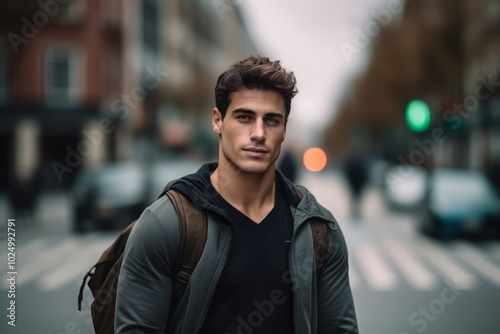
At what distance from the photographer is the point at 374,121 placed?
147 ft

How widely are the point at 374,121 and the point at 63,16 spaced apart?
855 inches

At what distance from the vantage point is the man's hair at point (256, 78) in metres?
2.32

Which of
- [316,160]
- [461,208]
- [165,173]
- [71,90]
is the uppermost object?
[71,90]

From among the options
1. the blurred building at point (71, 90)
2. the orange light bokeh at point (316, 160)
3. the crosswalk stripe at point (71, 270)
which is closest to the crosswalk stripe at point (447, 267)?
the crosswalk stripe at point (71, 270)

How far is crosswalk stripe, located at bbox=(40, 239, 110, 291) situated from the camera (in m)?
9.56

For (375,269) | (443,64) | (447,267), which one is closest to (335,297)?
(375,269)

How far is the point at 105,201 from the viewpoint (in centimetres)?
1587

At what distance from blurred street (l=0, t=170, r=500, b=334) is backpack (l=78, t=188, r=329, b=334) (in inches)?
183

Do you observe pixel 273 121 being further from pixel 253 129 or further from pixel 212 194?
pixel 212 194

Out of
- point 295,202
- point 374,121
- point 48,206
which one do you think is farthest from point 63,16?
point 295,202

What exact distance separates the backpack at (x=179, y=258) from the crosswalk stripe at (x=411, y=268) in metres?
7.27

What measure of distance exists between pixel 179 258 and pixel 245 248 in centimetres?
23

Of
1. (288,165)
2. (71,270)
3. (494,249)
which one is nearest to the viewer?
(71,270)

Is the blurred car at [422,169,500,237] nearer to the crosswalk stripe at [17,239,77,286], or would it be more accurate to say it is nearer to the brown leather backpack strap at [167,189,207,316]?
the crosswalk stripe at [17,239,77,286]
